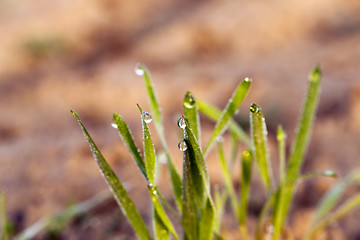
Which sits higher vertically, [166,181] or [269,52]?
[269,52]

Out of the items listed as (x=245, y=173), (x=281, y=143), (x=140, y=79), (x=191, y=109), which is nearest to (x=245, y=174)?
(x=245, y=173)

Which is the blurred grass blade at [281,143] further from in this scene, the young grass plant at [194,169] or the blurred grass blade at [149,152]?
the blurred grass blade at [149,152]

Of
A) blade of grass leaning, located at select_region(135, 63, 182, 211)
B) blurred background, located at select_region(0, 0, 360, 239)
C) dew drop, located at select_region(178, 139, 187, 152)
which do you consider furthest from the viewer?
blurred background, located at select_region(0, 0, 360, 239)

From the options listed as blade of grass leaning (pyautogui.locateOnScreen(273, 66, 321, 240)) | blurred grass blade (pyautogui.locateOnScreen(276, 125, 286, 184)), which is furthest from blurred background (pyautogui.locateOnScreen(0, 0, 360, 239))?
blurred grass blade (pyautogui.locateOnScreen(276, 125, 286, 184))

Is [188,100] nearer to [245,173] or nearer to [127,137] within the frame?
[127,137]

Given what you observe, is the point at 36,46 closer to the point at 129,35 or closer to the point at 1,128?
the point at 129,35

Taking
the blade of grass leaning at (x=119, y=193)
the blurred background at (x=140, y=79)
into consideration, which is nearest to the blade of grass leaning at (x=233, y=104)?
the blade of grass leaning at (x=119, y=193)

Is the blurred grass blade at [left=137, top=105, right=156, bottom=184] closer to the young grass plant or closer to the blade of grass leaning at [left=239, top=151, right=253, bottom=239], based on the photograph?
the young grass plant

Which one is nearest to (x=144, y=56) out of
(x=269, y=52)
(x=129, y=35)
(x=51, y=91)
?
(x=129, y=35)
